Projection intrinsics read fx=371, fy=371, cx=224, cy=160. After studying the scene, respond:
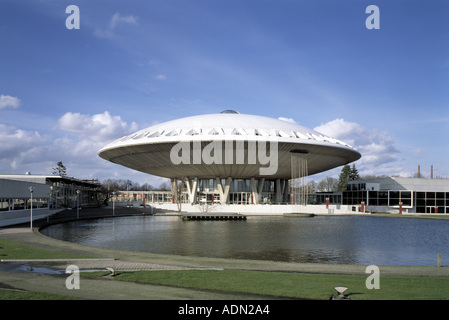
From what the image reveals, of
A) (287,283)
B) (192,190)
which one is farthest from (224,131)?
(287,283)

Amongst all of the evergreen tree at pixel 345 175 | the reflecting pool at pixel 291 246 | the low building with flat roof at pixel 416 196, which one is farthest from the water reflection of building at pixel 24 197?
the evergreen tree at pixel 345 175

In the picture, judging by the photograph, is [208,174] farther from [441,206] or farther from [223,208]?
[441,206]

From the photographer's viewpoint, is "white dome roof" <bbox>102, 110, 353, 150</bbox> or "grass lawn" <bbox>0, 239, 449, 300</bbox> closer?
"grass lawn" <bbox>0, 239, 449, 300</bbox>

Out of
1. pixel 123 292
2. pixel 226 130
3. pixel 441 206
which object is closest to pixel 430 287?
pixel 123 292

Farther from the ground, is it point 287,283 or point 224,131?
point 224,131

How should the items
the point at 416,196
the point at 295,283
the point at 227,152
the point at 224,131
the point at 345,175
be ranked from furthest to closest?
the point at 345,175 → the point at 416,196 → the point at 227,152 → the point at 224,131 → the point at 295,283

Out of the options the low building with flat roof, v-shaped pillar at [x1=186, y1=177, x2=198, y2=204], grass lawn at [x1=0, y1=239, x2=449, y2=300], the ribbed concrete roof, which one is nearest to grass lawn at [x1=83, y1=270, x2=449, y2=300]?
grass lawn at [x1=0, y1=239, x2=449, y2=300]

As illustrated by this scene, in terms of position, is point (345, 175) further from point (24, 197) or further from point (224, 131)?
point (24, 197)

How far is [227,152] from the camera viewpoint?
170 ft

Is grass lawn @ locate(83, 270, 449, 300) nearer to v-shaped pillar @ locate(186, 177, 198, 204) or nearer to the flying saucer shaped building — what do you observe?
the flying saucer shaped building

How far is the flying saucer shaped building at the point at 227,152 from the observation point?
50.2m

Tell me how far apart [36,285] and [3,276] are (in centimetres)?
223

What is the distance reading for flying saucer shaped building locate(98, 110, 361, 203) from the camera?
1977 inches

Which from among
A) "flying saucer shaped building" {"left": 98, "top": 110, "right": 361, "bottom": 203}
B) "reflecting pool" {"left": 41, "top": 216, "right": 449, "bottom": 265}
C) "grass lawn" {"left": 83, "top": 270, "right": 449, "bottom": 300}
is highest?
"flying saucer shaped building" {"left": 98, "top": 110, "right": 361, "bottom": 203}
